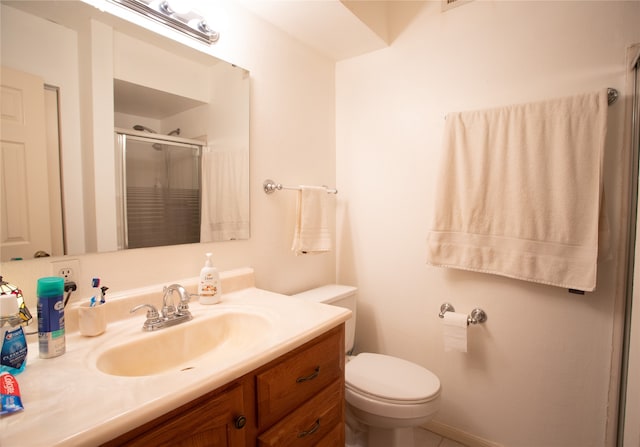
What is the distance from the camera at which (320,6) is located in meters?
1.42

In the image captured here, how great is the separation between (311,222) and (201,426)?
1.11 meters

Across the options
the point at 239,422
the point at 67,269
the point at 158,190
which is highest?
the point at 158,190

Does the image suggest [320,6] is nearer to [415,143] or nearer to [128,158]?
[415,143]

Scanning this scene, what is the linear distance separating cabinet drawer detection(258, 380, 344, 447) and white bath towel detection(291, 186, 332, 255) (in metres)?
0.72

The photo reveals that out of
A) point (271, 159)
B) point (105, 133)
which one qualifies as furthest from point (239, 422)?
point (271, 159)

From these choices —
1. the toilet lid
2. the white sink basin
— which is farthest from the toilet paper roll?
the white sink basin

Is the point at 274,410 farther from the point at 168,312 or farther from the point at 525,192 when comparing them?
the point at 525,192

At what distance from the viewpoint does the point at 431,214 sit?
165 cm

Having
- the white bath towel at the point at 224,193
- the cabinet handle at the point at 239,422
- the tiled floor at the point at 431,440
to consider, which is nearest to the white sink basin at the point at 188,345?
the cabinet handle at the point at 239,422

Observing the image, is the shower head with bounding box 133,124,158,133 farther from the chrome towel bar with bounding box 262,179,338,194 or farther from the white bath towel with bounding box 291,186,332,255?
the white bath towel with bounding box 291,186,332,255

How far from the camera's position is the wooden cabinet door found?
57cm

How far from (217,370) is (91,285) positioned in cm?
57

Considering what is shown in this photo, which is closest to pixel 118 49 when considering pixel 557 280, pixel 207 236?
pixel 207 236

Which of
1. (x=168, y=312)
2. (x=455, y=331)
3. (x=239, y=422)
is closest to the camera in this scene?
(x=239, y=422)
